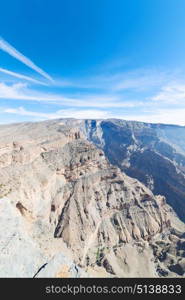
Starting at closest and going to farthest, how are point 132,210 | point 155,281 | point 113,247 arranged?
point 155,281 → point 113,247 → point 132,210

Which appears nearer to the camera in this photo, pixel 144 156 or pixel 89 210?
pixel 89 210

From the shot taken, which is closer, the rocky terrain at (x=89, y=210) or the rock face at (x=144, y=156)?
the rocky terrain at (x=89, y=210)

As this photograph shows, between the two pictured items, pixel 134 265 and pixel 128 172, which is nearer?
pixel 134 265

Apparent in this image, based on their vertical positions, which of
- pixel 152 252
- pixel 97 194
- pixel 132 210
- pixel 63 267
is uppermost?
pixel 63 267

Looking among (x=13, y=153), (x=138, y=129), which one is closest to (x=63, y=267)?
(x=13, y=153)

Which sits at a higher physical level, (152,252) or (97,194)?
(97,194)

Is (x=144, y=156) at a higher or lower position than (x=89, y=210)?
higher

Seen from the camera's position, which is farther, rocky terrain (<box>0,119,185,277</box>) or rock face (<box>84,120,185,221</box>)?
rock face (<box>84,120,185,221</box>)

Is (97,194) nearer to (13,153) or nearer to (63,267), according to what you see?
(13,153)

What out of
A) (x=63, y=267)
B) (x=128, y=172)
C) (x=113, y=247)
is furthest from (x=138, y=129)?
(x=63, y=267)

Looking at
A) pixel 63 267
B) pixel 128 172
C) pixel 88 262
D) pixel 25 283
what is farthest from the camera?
pixel 128 172
